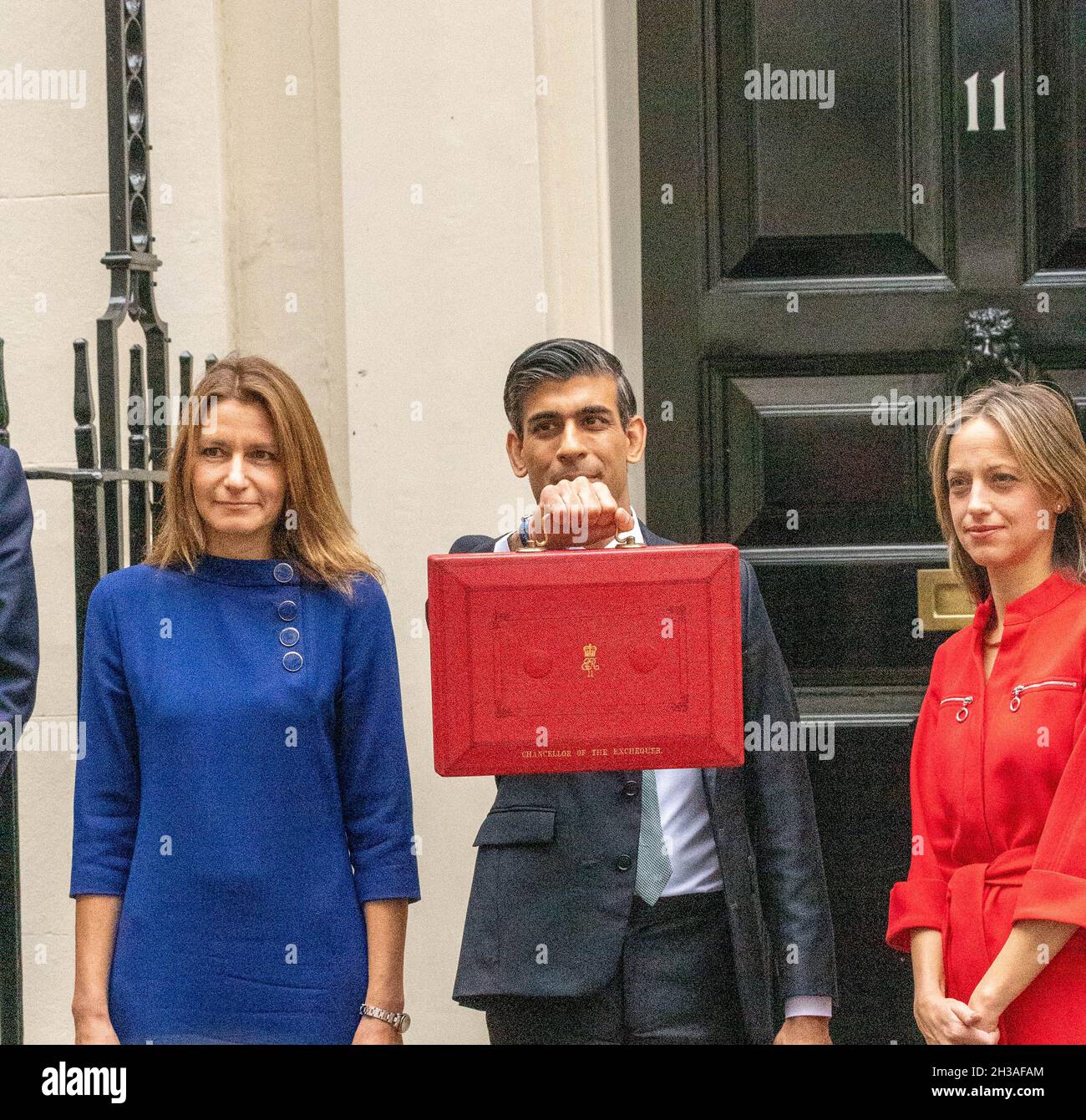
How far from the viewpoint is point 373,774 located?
2.60 metres

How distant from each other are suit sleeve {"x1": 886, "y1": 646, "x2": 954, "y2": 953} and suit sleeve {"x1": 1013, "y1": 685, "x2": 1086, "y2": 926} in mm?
191

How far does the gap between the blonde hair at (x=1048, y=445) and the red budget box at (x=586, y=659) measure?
0.52 metres

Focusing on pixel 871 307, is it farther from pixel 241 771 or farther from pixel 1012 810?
pixel 241 771

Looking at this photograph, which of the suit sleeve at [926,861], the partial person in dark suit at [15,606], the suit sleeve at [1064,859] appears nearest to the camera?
the suit sleeve at [1064,859]

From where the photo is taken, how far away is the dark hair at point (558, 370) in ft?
8.62

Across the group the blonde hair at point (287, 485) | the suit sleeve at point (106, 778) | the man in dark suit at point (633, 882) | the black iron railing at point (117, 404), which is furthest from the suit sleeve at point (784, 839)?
the black iron railing at point (117, 404)

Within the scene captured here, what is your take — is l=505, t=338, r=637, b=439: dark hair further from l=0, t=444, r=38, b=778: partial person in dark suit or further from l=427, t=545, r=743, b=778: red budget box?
l=0, t=444, r=38, b=778: partial person in dark suit

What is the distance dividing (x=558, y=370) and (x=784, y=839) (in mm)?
839

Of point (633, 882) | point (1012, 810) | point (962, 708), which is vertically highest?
point (962, 708)

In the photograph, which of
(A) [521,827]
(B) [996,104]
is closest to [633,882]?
(A) [521,827]

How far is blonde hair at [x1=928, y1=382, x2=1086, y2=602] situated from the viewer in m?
2.50

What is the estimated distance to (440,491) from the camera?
12.1 ft

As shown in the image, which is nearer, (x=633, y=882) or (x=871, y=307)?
(x=633, y=882)

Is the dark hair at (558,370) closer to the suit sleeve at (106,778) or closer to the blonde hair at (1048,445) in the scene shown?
the blonde hair at (1048,445)
